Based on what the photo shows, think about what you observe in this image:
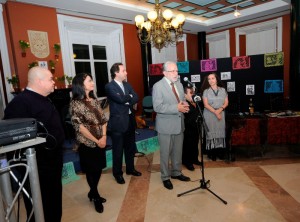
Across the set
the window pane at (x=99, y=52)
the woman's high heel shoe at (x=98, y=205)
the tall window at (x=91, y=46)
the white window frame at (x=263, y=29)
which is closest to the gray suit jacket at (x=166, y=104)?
the woman's high heel shoe at (x=98, y=205)

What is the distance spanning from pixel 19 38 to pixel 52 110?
3.80 m

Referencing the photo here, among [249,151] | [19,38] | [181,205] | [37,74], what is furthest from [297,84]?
[19,38]

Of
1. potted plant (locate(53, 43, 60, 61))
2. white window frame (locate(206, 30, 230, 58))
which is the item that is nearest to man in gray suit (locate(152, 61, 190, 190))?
potted plant (locate(53, 43, 60, 61))

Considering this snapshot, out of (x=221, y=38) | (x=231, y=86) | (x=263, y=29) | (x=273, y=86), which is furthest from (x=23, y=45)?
(x=263, y=29)

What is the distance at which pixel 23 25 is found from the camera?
4.68 meters

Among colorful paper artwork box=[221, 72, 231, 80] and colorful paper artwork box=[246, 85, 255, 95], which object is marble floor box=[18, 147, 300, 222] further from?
colorful paper artwork box=[221, 72, 231, 80]

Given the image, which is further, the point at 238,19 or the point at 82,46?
the point at 238,19

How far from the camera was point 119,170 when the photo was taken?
3084mm

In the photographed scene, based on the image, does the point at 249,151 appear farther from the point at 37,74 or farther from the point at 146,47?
the point at 146,47

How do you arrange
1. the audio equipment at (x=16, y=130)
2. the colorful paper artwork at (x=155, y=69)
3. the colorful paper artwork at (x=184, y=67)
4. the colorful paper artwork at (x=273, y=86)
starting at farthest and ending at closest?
the colorful paper artwork at (x=155, y=69), the colorful paper artwork at (x=184, y=67), the colorful paper artwork at (x=273, y=86), the audio equipment at (x=16, y=130)

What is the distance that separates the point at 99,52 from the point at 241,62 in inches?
161

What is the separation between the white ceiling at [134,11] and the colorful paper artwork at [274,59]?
196cm

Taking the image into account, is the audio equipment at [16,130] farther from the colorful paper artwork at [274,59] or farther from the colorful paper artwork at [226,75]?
the colorful paper artwork at [274,59]

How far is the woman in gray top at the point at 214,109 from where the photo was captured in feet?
11.5
